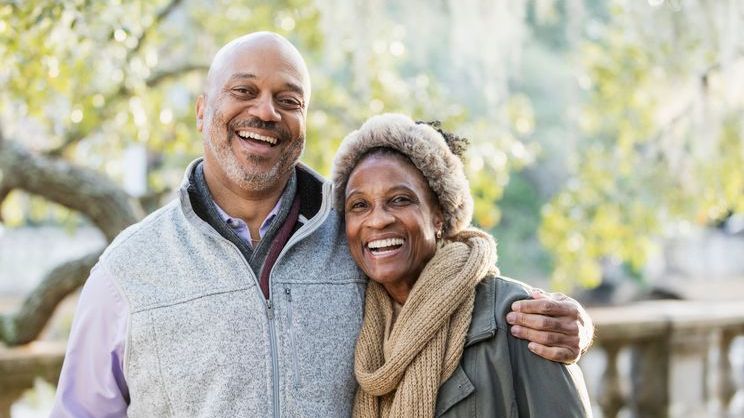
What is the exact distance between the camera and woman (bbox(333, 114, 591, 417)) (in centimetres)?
224

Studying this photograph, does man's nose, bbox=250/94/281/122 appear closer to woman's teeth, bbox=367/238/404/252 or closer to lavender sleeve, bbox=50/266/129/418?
woman's teeth, bbox=367/238/404/252

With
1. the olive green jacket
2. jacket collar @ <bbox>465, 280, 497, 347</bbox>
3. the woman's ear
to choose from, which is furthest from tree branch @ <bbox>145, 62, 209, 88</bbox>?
the olive green jacket

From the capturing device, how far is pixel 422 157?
2447 mm

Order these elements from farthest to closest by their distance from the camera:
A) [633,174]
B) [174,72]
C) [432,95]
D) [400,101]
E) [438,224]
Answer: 1. [633,174]
2. [432,95]
3. [400,101]
4. [174,72]
5. [438,224]

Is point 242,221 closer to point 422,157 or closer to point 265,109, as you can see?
point 265,109

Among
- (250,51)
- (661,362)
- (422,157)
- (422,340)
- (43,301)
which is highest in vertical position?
(250,51)

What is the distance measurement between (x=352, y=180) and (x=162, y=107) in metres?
3.20

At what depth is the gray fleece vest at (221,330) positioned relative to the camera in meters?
2.23

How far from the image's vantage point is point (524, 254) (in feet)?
51.0

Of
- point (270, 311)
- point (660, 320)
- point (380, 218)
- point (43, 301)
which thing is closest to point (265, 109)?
point (380, 218)

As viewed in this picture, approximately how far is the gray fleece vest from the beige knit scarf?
0.26 feet

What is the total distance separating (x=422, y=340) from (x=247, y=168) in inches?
27.1

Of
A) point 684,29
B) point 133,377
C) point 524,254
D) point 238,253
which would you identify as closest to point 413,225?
point 238,253

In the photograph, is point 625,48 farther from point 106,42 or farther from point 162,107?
point 106,42
